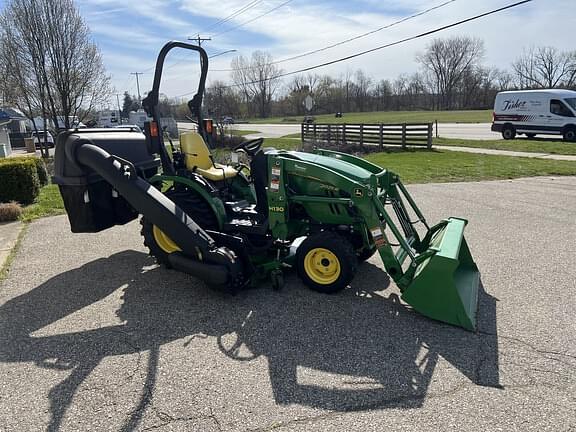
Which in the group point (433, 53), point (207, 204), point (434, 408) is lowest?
point (434, 408)

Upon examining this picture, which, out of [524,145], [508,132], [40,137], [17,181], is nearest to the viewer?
[17,181]

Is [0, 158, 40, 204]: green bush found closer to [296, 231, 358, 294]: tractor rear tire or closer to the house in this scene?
[296, 231, 358, 294]: tractor rear tire

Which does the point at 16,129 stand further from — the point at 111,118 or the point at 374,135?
the point at 374,135

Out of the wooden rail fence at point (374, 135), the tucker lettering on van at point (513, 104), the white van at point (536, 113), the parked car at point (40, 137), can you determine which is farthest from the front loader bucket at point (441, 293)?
the tucker lettering on van at point (513, 104)

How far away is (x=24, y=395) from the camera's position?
2.77 meters

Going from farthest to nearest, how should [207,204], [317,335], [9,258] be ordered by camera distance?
[9,258], [207,204], [317,335]

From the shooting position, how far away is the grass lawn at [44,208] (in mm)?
7801

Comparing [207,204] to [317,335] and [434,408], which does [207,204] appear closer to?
[317,335]

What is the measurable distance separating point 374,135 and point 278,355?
17.2 meters

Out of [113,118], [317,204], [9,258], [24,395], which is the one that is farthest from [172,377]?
[113,118]

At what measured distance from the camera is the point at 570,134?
1955cm

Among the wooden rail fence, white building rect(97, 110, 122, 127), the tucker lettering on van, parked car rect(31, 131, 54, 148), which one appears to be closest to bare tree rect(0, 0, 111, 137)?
parked car rect(31, 131, 54, 148)

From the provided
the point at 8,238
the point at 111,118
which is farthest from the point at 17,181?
the point at 111,118

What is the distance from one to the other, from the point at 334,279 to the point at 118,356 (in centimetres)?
190
